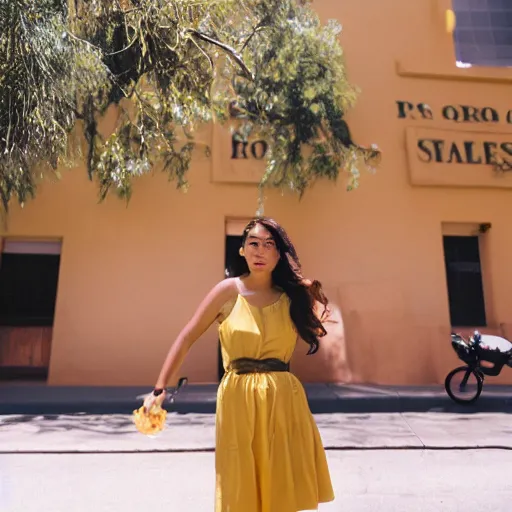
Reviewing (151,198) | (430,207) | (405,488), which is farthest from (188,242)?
(405,488)

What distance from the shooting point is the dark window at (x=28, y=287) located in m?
7.90

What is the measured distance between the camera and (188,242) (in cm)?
780

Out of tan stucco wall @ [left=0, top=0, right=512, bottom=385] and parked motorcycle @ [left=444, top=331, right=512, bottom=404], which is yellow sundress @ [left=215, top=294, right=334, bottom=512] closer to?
parked motorcycle @ [left=444, top=331, right=512, bottom=404]

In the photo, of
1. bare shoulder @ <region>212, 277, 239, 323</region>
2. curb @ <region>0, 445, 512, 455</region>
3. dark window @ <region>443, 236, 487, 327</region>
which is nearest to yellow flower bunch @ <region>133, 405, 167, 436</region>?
bare shoulder @ <region>212, 277, 239, 323</region>

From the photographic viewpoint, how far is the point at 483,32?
9.09 meters

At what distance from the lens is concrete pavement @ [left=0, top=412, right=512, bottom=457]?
4.42 metres

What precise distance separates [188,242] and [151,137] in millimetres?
2037

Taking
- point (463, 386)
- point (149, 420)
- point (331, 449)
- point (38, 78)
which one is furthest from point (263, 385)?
point (463, 386)

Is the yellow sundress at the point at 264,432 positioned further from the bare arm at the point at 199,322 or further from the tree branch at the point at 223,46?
the tree branch at the point at 223,46

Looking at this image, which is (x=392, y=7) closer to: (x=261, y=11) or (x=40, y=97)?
(x=261, y=11)

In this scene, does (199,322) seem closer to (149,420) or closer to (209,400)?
(149,420)

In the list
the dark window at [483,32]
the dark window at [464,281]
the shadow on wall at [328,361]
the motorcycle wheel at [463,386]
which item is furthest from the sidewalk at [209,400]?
the dark window at [483,32]

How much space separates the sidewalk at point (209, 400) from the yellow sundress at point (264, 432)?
4280mm

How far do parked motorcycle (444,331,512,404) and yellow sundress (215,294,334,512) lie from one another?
5151 millimetres
